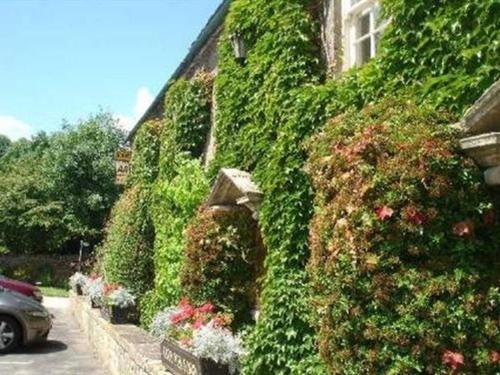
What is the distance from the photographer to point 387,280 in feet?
14.7

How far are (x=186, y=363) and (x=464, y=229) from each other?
4137 millimetres

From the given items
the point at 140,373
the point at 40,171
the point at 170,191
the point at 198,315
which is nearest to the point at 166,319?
the point at 140,373

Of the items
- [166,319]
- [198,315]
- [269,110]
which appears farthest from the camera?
[166,319]

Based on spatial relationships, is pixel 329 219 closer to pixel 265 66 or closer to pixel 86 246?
pixel 265 66

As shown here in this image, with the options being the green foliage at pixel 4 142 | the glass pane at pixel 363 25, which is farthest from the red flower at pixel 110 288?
the green foliage at pixel 4 142

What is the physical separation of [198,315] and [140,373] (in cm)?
143

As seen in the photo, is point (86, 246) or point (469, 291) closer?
point (469, 291)

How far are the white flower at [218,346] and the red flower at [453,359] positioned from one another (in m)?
3.42

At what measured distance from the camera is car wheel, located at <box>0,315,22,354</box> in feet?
40.8

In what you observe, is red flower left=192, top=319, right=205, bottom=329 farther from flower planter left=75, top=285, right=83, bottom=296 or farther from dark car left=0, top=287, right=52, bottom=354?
flower planter left=75, top=285, right=83, bottom=296

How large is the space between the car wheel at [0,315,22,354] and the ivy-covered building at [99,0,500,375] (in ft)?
16.6

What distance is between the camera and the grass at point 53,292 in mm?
28106

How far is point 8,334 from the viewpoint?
12500 millimetres

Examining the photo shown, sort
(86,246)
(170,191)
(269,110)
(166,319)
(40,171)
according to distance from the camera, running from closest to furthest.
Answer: (269,110) → (166,319) → (170,191) → (86,246) → (40,171)
